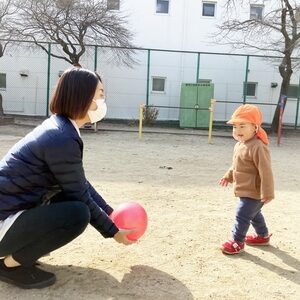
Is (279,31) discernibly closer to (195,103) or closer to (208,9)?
(195,103)

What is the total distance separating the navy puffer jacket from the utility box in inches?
550

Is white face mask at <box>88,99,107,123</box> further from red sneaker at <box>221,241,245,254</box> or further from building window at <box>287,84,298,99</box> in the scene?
building window at <box>287,84,298,99</box>

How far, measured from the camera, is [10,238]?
8.72 feet

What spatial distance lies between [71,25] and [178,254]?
13144 mm

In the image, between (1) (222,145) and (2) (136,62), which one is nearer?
(1) (222,145)

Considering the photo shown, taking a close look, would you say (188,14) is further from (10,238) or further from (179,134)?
(10,238)

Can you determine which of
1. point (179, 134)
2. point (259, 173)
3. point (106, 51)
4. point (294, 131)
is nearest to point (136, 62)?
point (106, 51)

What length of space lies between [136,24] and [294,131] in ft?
24.2

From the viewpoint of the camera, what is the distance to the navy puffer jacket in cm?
261

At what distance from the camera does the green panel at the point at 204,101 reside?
651 inches

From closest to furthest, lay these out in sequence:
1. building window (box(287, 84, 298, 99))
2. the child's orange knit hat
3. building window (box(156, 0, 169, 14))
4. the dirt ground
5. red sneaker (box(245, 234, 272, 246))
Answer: the dirt ground
the child's orange knit hat
red sneaker (box(245, 234, 272, 246))
building window (box(156, 0, 169, 14))
building window (box(287, 84, 298, 99))

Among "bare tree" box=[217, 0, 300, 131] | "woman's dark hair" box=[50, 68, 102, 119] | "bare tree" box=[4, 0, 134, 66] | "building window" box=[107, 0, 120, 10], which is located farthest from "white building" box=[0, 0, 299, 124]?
"woman's dark hair" box=[50, 68, 102, 119]

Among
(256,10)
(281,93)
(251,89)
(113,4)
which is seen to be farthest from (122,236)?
(256,10)

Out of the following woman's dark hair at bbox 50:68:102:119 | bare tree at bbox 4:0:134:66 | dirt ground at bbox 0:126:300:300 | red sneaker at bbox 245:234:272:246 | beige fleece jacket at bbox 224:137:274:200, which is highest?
bare tree at bbox 4:0:134:66
